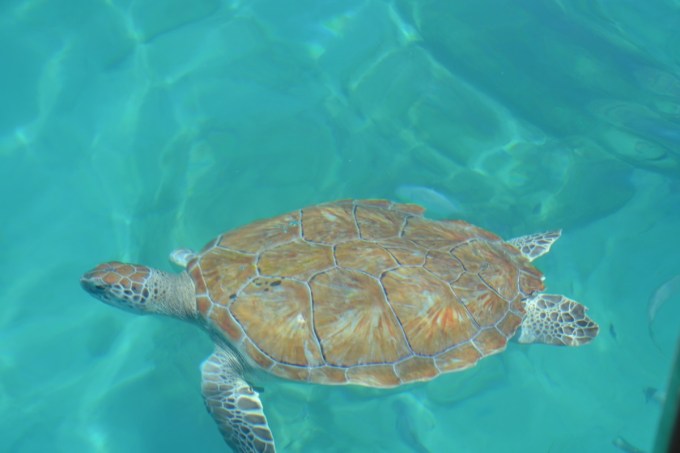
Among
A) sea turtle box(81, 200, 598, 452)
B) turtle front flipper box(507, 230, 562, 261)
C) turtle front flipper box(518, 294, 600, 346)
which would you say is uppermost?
sea turtle box(81, 200, 598, 452)

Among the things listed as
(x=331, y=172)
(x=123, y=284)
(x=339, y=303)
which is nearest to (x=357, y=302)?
(x=339, y=303)

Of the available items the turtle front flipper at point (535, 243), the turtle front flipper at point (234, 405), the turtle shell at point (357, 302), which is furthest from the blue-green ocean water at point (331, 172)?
the turtle shell at point (357, 302)

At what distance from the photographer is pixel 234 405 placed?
3.70m

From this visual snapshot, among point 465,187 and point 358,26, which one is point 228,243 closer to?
point 465,187

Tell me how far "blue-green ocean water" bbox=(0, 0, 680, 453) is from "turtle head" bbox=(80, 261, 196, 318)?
594mm

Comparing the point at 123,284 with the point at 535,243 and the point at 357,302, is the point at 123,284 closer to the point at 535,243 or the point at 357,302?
the point at 357,302

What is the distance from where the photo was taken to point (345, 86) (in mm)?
5641

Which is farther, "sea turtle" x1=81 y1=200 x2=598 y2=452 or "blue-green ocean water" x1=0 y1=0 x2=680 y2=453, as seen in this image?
"blue-green ocean water" x1=0 y1=0 x2=680 y2=453

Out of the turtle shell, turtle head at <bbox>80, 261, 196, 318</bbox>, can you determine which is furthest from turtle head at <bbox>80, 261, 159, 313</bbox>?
the turtle shell

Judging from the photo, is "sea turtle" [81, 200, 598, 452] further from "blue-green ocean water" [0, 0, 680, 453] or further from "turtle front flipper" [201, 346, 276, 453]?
"blue-green ocean water" [0, 0, 680, 453]

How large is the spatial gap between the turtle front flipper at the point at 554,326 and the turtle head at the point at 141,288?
2.36 meters

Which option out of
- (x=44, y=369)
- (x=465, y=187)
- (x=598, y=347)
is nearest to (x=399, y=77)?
(x=465, y=187)

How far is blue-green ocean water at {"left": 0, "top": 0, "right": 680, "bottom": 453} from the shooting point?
4.29 m

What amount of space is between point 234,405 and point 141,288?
3.45 ft
